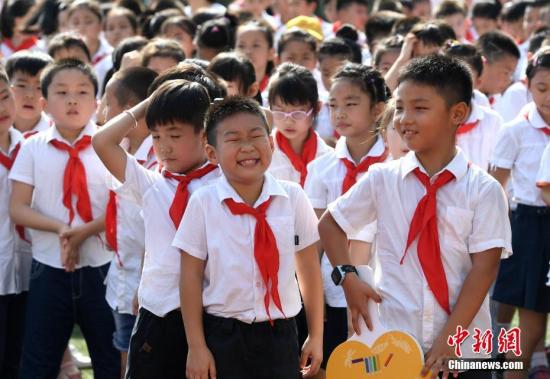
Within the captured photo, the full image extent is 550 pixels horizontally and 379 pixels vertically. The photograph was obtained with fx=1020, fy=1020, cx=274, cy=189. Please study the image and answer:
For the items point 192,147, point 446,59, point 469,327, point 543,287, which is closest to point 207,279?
point 192,147

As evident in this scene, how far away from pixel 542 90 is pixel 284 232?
2.13m

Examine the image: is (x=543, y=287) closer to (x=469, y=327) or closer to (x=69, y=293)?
(x=469, y=327)

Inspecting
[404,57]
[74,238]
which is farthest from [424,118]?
[404,57]

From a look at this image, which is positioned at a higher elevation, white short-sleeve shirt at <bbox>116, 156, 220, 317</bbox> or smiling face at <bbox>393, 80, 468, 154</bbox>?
smiling face at <bbox>393, 80, 468, 154</bbox>

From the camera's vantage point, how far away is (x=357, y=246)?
4.00 m

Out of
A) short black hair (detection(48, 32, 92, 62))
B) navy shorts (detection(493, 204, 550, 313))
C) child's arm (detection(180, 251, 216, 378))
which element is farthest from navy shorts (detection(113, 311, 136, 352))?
short black hair (detection(48, 32, 92, 62))

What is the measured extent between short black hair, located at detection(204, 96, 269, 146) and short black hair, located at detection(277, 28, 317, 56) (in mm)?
3393

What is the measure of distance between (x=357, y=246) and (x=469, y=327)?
0.82 metres

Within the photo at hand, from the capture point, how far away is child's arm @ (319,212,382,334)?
328 cm

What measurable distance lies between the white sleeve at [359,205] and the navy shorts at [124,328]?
4.08 feet

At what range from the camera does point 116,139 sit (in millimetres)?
3623

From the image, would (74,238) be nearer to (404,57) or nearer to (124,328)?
(124,328)

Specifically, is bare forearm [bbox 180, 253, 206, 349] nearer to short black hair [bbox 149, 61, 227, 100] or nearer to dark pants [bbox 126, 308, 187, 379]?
dark pants [bbox 126, 308, 187, 379]

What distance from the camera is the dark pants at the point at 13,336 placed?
480 centimetres
